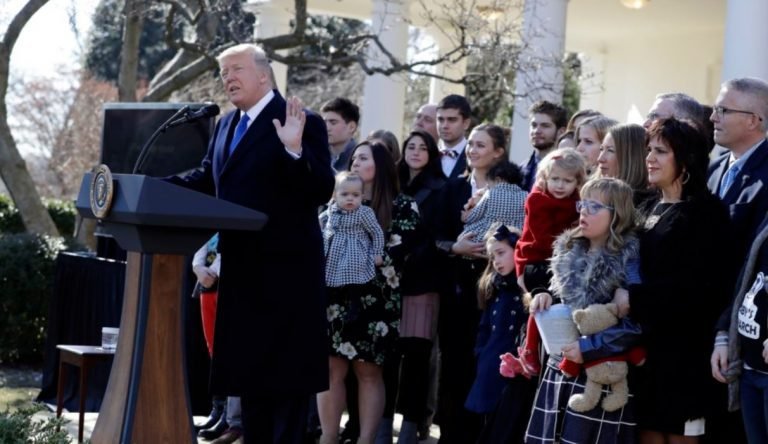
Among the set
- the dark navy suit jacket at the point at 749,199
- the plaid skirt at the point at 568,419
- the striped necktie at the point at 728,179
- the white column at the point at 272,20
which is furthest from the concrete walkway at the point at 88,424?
the white column at the point at 272,20

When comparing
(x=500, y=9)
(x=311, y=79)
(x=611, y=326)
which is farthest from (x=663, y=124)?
(x=311, y=79)

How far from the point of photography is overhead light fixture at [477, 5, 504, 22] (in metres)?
12.0

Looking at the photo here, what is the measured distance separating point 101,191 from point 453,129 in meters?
3.65

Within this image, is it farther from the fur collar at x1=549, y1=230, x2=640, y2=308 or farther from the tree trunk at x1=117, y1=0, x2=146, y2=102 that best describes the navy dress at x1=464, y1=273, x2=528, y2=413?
the tree trunk at x1=117, y1=0, x2=146, y2=102

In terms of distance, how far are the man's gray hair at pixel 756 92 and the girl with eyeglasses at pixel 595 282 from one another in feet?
2.15

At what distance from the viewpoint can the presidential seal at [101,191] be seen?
5180mm

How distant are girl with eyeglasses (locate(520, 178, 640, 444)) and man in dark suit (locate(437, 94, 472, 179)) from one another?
278cm

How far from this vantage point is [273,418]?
19.0 ft

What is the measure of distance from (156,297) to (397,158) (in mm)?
3206

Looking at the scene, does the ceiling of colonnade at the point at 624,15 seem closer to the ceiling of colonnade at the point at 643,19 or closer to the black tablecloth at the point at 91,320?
the ceiling of colonnade at the point at 643,19

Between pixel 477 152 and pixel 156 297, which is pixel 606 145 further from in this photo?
pixel 156 297

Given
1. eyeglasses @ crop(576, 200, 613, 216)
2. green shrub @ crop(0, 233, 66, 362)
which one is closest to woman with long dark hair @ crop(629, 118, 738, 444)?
eyeglasses @ crop(576, 200, 613, 216)

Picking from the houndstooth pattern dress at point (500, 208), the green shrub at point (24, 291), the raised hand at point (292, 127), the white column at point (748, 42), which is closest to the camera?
the raised hand at point (292, 127)

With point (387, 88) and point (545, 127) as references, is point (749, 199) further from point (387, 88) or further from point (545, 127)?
point (387, 88)
